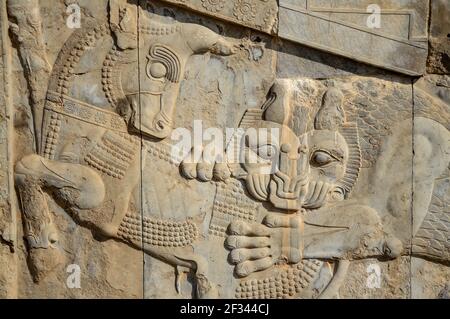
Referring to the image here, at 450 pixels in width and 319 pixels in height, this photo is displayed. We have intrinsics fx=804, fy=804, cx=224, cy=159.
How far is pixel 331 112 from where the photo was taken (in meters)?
4.82

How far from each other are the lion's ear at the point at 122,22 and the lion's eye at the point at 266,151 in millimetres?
999

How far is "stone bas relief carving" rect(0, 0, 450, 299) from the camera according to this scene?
4785 mm

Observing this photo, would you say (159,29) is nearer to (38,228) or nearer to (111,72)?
(111,72)

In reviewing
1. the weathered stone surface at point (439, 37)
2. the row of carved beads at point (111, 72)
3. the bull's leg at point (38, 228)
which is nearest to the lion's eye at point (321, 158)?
the weathered stone surface at point (439, 37)

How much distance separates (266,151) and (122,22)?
1.15 metres

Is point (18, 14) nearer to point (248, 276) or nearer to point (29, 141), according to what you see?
point (29, 141)

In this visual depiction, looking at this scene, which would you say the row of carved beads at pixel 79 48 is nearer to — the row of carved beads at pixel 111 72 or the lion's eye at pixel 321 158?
the row of carved beads at pixel 111 72

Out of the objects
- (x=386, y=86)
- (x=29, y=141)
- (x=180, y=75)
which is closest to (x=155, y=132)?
(x=180, y=75)

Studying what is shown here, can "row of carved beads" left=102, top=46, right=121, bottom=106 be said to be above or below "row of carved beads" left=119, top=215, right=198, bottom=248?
above

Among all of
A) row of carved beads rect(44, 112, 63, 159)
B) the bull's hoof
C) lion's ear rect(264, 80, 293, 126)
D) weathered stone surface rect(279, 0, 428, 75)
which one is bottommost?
the bull's hoof

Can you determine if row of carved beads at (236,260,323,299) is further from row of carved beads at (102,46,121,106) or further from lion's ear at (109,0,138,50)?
lion's ear at (109,0,138,50)

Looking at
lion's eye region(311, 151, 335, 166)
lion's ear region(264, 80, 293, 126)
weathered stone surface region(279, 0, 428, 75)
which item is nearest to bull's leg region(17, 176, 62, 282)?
lion's ear region(264, 80, 293, 126)

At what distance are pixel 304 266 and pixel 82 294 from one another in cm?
138

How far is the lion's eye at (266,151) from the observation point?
15.9 feet
